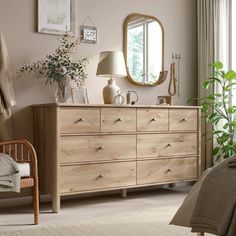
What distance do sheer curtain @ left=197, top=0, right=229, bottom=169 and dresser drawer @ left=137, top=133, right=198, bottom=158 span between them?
56cm

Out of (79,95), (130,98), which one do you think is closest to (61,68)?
(79,95)

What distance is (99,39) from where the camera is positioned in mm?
4527

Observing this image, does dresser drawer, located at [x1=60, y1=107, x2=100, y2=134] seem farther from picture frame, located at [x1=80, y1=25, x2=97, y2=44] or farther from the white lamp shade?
picture frame, located at [x1=80, y1=25, x2=97, y2=44]

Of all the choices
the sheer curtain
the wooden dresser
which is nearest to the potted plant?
the wooden dresser

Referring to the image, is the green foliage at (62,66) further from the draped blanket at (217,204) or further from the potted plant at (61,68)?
the draped blanket at (217,204)

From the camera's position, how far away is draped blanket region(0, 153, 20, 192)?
10.1ft

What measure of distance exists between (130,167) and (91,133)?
548mm

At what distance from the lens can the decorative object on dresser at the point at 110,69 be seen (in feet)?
13.8

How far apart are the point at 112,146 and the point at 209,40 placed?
194 centimetres

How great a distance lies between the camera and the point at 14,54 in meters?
4.06

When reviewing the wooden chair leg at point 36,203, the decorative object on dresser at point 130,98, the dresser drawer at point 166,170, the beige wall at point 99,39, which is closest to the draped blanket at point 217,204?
the wooden chair leg at point 36,203

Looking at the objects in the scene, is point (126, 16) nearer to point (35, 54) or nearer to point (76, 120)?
point (35, 54)

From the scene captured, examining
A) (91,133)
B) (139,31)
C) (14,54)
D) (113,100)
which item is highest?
(139,31)

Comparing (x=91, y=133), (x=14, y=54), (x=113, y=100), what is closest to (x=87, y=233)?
(x=91, y=133)
